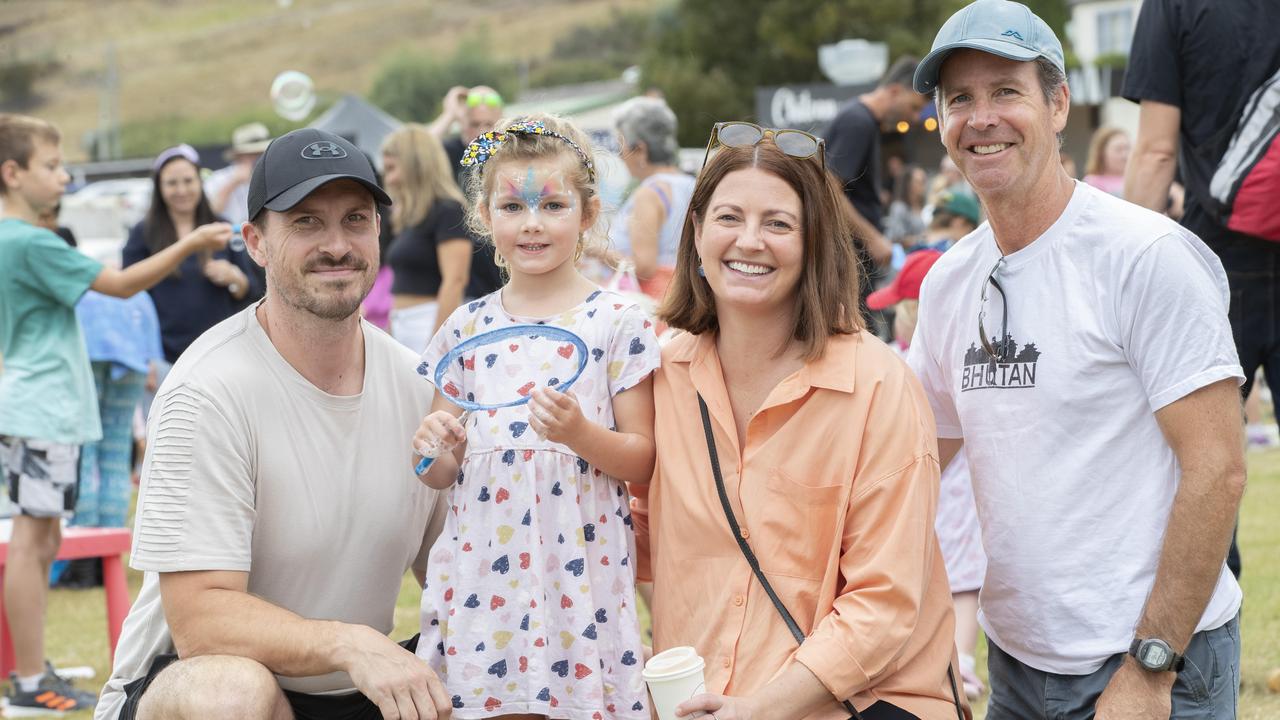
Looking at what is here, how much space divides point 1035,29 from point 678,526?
135cm

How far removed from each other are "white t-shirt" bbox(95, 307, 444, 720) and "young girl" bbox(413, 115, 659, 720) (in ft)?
0.74

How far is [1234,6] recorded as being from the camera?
3908 mm

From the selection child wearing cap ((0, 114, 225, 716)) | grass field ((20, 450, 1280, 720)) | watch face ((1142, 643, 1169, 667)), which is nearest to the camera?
watch face ((1142, 643, 1169, 667))

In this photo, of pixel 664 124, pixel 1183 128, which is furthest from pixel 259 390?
pixel 664 124

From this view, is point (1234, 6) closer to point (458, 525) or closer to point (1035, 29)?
point (1035, 29)

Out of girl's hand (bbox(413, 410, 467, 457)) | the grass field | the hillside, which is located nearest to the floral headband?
girl's hand (bbox(413, 410, 467, 457))

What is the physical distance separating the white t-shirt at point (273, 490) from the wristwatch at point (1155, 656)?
5.96ft

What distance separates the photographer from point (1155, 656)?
8.56 feet

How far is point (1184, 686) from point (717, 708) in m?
0.96

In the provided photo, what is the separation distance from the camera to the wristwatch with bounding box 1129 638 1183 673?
8.55 ft

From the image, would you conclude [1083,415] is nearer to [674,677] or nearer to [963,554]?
[674,677]

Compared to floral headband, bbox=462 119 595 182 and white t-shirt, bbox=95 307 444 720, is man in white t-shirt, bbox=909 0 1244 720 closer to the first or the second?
floral headband, bbox=462 119 595 182

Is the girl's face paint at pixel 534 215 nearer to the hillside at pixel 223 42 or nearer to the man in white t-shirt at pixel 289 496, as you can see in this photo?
the man in white t-shirt at pixel 289 496

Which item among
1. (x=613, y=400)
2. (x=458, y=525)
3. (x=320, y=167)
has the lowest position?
(x=458, y=525)
